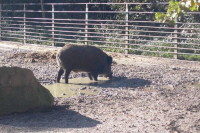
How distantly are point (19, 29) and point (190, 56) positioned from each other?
10.4 m

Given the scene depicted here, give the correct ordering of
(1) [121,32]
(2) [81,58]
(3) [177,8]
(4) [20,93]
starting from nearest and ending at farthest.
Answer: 1. (3) [177,8]
2. (4) [20,93]
3. (2) [81,58]
4. (1) [121,32]

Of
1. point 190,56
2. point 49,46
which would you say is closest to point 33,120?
point 190,56

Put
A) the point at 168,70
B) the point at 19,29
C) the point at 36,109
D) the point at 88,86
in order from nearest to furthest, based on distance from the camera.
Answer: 1. the point at 36,109
2. the point at 88,86
3. the point at 168,70
4. the point at 19,29

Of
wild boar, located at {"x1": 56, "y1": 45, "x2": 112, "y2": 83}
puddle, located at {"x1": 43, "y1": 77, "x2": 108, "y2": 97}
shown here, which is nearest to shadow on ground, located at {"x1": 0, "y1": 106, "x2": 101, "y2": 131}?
puddle, located at {"x1": 43, "y1": 77, "x2": 108, "y2": 97}

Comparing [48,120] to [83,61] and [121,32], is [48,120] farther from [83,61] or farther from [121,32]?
[121,32]

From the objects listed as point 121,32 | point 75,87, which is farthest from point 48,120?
point 121,32

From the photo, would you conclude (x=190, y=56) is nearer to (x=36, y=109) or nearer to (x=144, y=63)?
(x=144, y=63)

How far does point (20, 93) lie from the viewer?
24.6 feet

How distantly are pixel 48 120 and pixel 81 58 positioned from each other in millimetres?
3962

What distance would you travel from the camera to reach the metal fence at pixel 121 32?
1455 cm

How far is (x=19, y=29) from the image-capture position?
71.7 ft

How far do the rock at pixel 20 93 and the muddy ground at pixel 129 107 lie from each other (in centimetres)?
15

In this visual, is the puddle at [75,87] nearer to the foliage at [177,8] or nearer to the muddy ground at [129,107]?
the muddy ground at [129,107]

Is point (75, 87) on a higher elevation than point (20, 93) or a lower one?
lower
